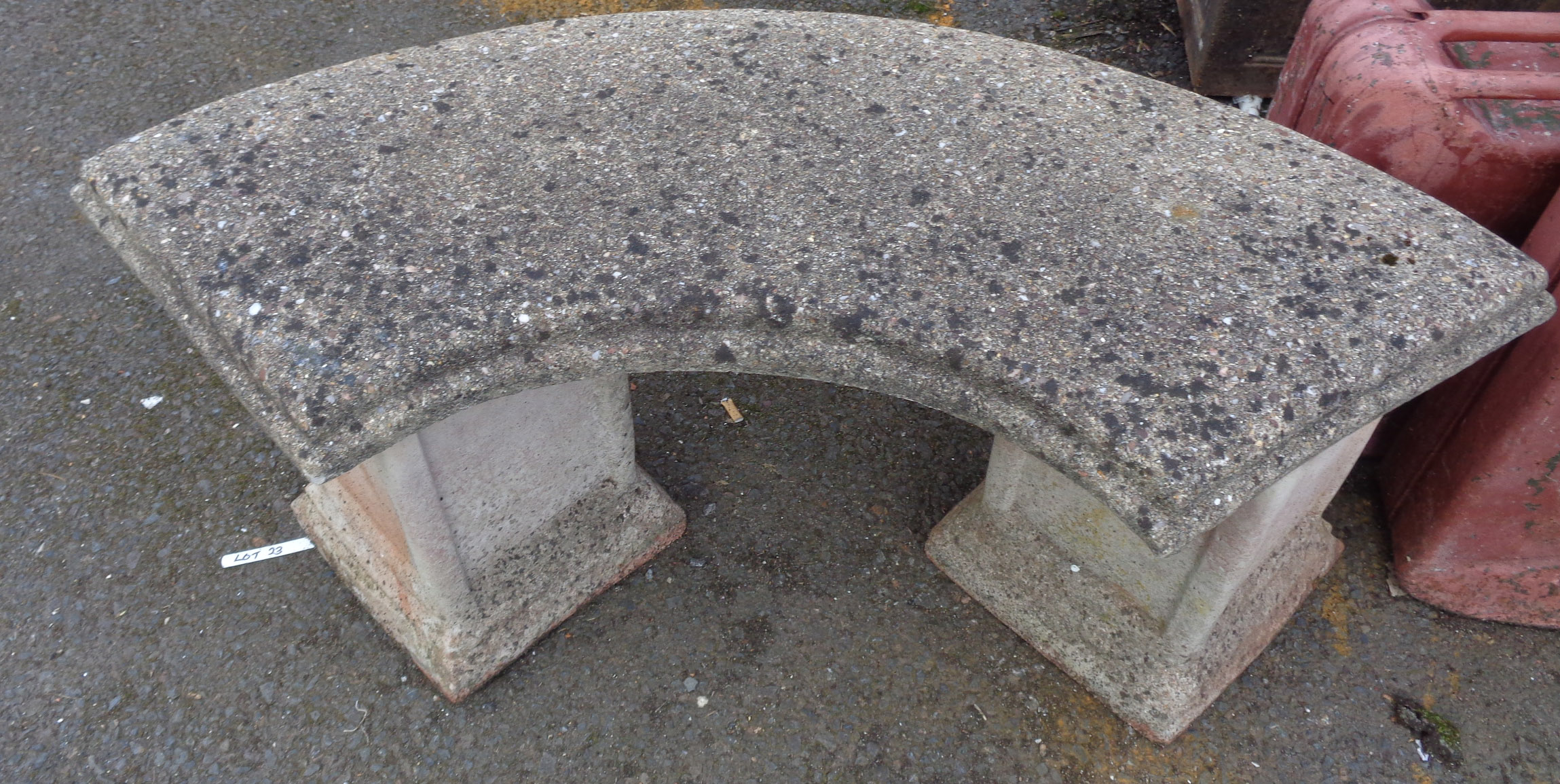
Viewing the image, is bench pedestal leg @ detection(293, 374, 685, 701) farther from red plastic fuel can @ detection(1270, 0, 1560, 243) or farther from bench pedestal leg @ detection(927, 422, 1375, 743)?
red plastic fuel can @ detection(1270, 0, 1560, 243)

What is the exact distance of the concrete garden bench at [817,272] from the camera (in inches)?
51.5

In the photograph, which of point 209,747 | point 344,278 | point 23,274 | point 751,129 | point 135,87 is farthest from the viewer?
point 135,87

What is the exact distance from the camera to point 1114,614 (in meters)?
2.09

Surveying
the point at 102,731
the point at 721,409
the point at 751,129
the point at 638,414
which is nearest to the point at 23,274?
the point at 102,731

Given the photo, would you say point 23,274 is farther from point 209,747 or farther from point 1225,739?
point 1225,739

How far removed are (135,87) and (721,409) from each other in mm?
2575

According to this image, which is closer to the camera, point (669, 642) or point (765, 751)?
point (765, 751)

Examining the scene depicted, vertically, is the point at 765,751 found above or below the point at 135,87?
below

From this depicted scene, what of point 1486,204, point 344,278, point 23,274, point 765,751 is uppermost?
point 344,278

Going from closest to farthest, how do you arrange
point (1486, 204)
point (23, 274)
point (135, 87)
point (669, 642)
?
point (1486, 204) < point (669, 642) < point (23, 274) < point (135, 87)

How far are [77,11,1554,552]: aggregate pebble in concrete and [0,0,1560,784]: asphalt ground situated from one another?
90cm

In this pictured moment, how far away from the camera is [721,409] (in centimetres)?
262

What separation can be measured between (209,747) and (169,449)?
0.87 meters

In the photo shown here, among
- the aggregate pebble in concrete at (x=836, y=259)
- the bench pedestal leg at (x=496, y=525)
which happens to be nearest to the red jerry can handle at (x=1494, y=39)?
the aggregate pebble in concrete at (x=836, y=259)
